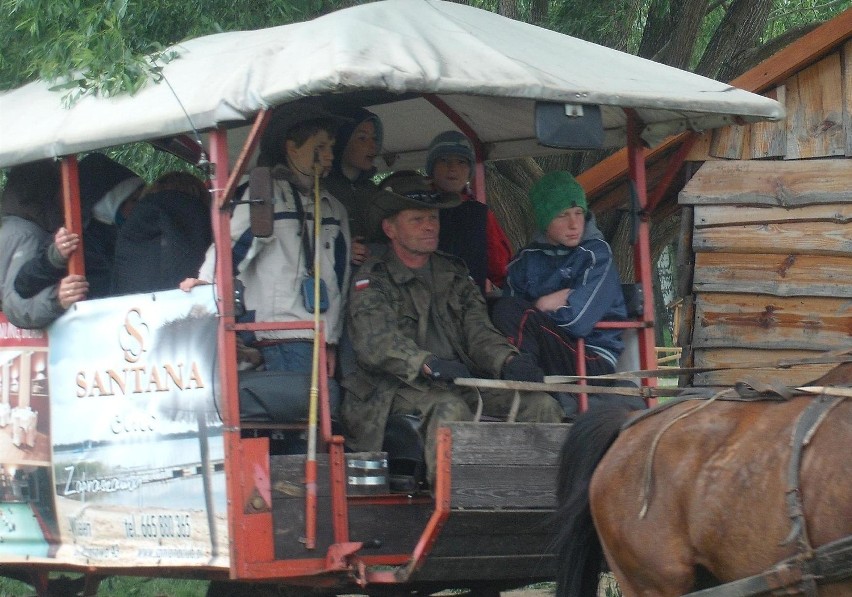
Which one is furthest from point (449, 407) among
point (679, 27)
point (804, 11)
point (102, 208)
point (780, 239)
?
point (804, 11)

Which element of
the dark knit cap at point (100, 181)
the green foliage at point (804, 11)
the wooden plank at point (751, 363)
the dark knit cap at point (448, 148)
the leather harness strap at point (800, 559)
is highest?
the green foliage at point (804, 11)

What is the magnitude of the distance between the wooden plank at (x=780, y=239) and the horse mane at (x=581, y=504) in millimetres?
3514

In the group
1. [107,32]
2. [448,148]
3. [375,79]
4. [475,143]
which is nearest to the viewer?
[375,79]

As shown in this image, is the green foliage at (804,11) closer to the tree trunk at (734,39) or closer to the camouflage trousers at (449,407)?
the tree trunk at (734,39)

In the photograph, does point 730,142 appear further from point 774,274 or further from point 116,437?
point 116,437

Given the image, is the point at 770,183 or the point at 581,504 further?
the point at 770,183

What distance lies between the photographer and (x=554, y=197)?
19.8 ft

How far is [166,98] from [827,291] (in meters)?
4.49

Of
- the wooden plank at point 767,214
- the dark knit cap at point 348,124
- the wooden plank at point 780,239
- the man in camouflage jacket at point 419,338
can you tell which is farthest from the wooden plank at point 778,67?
the man in camouflage jacket at point 419,338

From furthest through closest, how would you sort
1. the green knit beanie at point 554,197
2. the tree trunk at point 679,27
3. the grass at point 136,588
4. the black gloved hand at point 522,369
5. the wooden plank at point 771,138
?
1. the tree trunk at point 679,27
2. the grass at point 136,588
3. the wooden plank at point 771,138
4. the green knit beanie at point 554,197
5. the black gloved hand at point 522,369

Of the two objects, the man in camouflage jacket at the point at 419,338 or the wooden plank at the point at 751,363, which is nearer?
the man in camouflage jacket at the point at 419,338

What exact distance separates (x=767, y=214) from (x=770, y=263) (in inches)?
12.4

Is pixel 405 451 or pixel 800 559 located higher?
pixel 405 451

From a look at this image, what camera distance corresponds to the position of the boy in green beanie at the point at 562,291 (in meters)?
5.86
